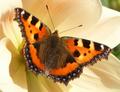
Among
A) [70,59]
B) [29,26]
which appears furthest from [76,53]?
[29,26]

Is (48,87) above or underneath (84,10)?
underneath

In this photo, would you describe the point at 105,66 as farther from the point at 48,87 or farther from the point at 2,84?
the point at 2,84

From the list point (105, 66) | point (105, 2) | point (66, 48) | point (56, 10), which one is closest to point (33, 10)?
point (56, 10)

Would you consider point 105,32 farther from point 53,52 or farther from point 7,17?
point 7,17

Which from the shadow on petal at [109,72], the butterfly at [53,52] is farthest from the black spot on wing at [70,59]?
the shadow on petal at [109,72]

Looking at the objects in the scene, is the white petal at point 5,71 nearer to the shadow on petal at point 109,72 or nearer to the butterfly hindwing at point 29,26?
the butterfly hindwing at point 29,26

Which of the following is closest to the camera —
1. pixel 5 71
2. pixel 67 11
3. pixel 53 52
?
pixel 5 71

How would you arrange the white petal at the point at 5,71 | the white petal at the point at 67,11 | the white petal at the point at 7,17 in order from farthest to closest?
the white petal at the point at 67,11 < the white petal at the point at 7,17 < the white petal at the point at 5,71
